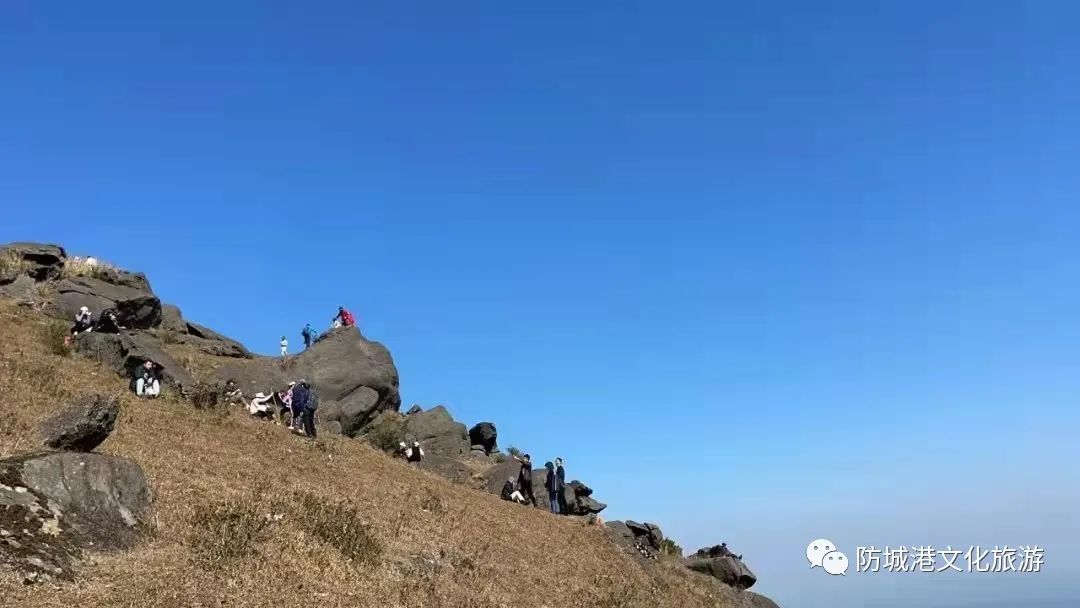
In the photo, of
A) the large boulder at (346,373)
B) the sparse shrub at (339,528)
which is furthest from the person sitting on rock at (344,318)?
the sparse shrub at (339,528)

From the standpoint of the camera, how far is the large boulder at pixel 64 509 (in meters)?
10.8

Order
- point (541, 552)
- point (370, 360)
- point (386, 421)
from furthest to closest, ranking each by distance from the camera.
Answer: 1. point (370, 360)
2. point (386, 421)
3. point (541, 552)

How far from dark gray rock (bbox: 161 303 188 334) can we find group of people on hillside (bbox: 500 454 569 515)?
72.7 feet

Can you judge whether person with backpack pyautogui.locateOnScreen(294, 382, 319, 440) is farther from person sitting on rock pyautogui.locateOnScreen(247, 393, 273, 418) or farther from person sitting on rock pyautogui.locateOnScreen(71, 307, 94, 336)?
person sitting on rock pyautogui.locateOnScreen(71, 307, 94, 336)

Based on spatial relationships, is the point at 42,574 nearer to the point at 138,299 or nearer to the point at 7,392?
the point at 7,392

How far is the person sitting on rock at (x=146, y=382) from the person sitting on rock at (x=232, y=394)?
350 centimetres

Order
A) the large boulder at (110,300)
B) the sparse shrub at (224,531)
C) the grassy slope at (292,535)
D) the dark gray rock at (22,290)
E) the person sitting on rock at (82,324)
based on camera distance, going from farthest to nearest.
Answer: the large boulder at (110,300) → the dark gray rock at (22,290) → the person sitting on rock at (82,324) → the sparse shrub at (224,531) → the grassy slope at (292,535)

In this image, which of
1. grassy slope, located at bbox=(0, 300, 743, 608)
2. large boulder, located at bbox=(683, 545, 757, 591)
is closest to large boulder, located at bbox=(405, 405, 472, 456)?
grassy slope, located at bbox=(0, 300, 743, 608)

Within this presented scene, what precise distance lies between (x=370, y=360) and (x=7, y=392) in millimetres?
22220

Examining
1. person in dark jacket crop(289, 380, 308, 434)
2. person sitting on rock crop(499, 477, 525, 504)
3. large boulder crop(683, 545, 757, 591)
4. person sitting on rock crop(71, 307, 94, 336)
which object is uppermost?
person sitting on rock crop(71, 307, 94, 336)

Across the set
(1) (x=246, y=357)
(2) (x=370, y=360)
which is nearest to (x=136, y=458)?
(2) (x=370, y=360)

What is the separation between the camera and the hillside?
12125 millimetres

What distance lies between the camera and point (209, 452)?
20.0 m

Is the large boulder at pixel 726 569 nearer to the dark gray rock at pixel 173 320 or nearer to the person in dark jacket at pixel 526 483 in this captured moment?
the person in dark jacket at pixel 526 483
